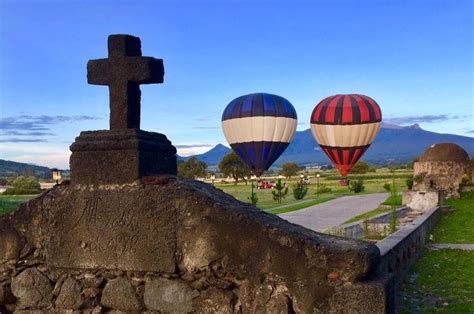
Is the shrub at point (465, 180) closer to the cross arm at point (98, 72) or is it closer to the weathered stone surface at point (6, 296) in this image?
the cross arm at point (98, 72)

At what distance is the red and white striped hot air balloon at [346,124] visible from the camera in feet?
92.6

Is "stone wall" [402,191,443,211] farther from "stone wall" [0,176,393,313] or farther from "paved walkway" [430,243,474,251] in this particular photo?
"stone wall" [0,176,393,313]

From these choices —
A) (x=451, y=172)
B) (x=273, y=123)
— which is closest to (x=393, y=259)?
(x=273, y=123)

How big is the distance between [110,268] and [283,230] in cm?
138

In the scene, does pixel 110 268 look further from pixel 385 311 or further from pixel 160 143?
pixel 385 311

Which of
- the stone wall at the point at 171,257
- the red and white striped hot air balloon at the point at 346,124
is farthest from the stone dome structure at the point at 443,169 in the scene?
the stone wall at the point at 171,257

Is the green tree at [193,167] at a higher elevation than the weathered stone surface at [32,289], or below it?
higher

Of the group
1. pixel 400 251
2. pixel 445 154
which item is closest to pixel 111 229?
pixel 400 251

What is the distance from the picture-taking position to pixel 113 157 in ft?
13.9

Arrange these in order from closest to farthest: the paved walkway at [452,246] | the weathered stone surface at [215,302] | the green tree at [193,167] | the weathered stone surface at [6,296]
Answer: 1. the weathered stone surface at [215,302]
2. the weathered stone surface at [6,296]
3. the paved walkway at [452,246]
4. the green tree at [193,167]

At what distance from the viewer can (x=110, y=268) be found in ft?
13.5

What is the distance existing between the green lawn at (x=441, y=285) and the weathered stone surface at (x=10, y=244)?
15.2 ft

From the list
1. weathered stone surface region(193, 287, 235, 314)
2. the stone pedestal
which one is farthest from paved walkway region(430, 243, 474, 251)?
the stone pedestal

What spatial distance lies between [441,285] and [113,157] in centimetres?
607
